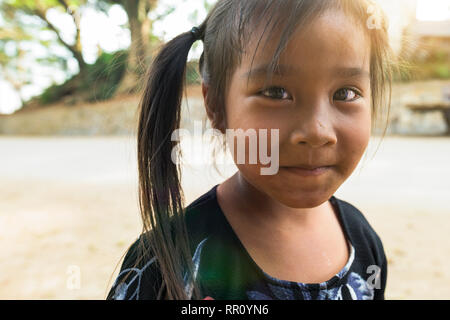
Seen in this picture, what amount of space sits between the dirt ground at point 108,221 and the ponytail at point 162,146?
0.15 m

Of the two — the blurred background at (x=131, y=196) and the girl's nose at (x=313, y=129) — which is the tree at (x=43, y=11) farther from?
the girl's nose at (x=313, y=129)

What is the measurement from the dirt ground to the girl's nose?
26 cm

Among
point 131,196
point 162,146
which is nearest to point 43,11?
point 131,196

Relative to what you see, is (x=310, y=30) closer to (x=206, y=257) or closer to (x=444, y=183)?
(x=206, y=257)

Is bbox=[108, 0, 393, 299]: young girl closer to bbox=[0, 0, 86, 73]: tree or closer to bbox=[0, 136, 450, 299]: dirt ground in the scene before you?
bbox=[0, 136, 450, 299]: dirt ground

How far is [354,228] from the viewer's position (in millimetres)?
774

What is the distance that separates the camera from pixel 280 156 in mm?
567

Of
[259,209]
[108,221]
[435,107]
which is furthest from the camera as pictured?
[435,107]

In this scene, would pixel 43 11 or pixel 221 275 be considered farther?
pixel 43 11

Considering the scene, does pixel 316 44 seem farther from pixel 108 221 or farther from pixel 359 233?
pixel 108 221

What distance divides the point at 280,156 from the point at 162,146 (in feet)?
0.79

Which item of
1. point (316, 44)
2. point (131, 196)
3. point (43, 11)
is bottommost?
point (131, 196)

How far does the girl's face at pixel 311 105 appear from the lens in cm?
55
